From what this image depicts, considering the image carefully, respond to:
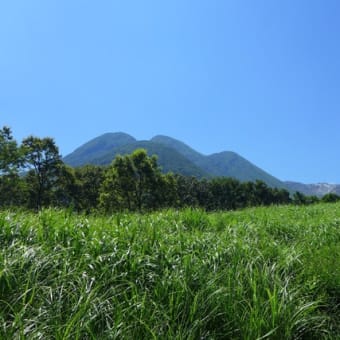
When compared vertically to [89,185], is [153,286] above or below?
above

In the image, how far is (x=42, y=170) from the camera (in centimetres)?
3778

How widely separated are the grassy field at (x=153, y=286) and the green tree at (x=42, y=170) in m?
33.6

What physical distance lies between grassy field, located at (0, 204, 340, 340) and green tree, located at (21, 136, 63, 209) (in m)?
33.6

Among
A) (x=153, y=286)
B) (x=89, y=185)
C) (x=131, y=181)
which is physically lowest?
(x=89, y=185)

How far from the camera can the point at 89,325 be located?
10.2 ft

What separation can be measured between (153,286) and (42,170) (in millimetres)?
36194

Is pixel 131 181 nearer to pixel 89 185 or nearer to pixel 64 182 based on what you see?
pixel 64 182

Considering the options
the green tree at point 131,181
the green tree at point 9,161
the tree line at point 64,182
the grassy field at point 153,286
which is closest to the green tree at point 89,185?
the tree line at point 64,182

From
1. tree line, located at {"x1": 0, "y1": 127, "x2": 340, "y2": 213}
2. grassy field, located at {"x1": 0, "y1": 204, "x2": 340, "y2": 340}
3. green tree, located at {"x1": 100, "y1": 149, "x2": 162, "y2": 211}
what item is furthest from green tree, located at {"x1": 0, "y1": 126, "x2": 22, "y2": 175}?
grassy field, located at {"x1": 0, "y1": 204, "x2": 340, "y2": 340}

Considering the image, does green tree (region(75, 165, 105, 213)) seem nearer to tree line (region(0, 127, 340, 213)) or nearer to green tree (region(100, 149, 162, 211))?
tree line (region(0, 127, 340, 213))

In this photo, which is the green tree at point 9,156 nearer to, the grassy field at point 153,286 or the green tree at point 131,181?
the green tree at point 131,181

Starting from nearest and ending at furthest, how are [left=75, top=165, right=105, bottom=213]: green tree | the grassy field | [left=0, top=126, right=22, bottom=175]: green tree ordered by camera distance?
the grassy field < [left=0, top=126, right=22, bottom=175]: green tree < [left=75, top=165, right=105, bottom=213]: green tree

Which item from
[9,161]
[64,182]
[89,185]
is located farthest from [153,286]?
[89,185]

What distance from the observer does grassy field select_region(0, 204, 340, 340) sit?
127 inches
